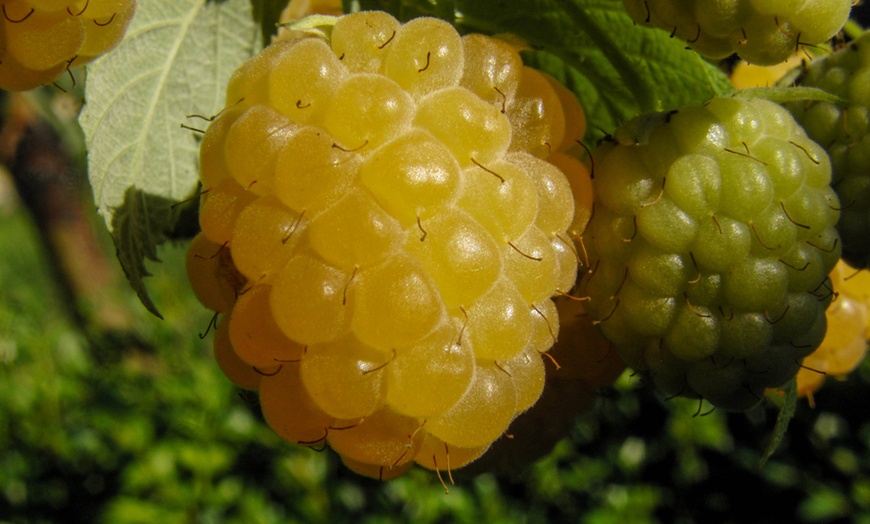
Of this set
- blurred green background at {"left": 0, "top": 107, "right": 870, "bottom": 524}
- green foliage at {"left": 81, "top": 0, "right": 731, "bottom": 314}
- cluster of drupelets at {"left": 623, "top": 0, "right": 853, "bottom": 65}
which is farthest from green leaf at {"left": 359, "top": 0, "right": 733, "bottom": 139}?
blurred green background at {"left": 0, "top": 107, "right": 870, "bottom": 524}

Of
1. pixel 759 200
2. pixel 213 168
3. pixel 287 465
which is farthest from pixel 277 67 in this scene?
pixel 287 465

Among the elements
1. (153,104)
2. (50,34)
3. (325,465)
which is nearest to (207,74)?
(153,104)

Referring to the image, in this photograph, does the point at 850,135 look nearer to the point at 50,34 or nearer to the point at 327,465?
the point at 50,34

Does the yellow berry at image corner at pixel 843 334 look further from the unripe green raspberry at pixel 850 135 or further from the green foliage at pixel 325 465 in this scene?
the green foliage at pixel 325 465

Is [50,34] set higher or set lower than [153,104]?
higher

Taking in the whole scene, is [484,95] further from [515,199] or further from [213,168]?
[213,168]

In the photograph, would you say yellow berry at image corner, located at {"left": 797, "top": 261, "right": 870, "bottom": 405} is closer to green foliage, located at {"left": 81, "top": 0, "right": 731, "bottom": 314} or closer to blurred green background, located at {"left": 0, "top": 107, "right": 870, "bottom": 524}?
green foliage, located at {"left": 81, "top": 0, "right": 731, "bottom": 314}

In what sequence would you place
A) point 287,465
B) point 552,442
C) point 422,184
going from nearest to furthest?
point 422,184
point 552,442
point 287,465
